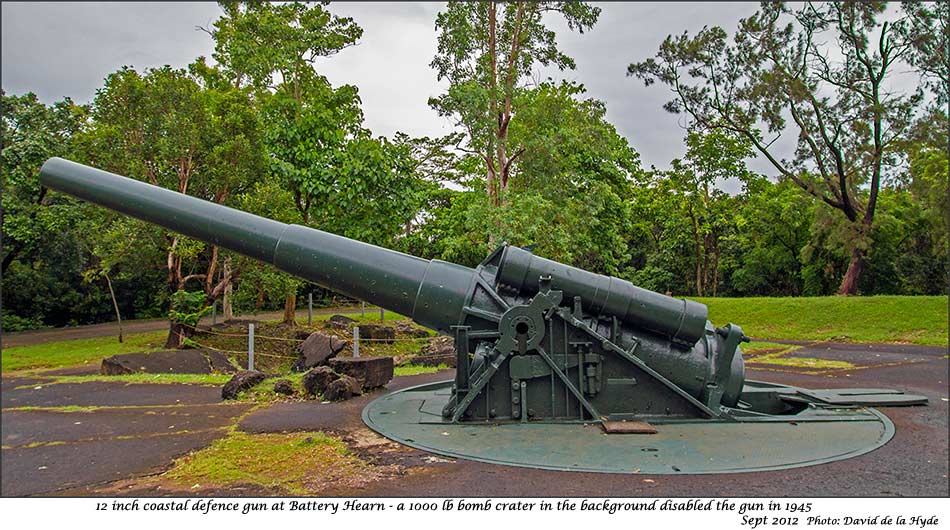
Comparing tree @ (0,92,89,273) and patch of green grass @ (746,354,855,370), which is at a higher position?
tree @ (0,92,89,273)

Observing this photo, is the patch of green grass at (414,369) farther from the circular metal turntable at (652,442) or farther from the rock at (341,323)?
the rock at (341,323)

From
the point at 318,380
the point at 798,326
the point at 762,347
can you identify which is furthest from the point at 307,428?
the point at 798,326

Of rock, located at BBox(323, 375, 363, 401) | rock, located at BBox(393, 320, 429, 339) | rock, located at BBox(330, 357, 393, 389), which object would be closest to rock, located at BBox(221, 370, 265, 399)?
rock, located at BBox(330, 357, 393, 389)

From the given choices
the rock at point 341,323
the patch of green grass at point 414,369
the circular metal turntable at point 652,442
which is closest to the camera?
the circular metal turntable at point 652,442

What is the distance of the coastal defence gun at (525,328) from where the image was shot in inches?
235

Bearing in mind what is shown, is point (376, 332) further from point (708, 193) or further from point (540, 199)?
point (708, 193)

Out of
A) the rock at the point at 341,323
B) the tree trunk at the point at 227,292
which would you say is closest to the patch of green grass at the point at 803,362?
the rock at the point at 341,323

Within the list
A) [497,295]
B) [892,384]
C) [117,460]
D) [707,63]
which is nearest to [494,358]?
[497,295]

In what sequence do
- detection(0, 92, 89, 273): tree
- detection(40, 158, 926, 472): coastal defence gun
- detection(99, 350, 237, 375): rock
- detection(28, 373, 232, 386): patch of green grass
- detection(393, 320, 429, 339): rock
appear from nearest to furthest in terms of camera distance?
1. detection(40, 158, 926, 472): coastal defence gun
2. detection(28, 373, 232, 386): patch of green grass
3. detection(99, 350, 237, 375): rock
4. detection(0, 92, 89, 273): tree
5. detection(393, 320, 429, 339): rock

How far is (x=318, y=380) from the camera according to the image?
7.54m

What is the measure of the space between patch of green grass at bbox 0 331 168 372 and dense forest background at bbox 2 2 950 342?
6.02 feet

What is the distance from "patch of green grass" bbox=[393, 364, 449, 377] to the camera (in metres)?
10.3

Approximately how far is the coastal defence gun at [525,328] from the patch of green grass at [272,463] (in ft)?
2.39

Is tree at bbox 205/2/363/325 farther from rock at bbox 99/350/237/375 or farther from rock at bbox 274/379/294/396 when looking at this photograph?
rock at bbox 274/379/294/396
